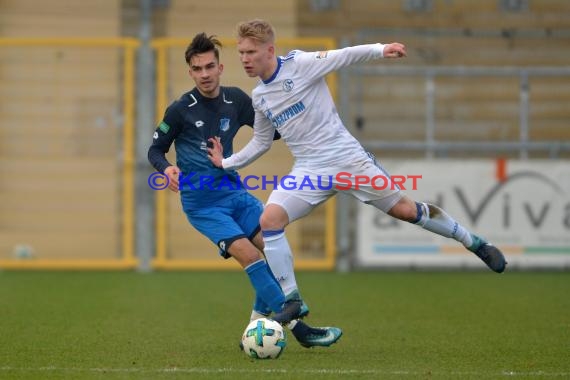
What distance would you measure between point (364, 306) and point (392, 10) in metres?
5.74

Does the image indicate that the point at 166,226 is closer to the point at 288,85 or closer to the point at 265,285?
the point at 265,285

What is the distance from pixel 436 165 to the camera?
14.9 m

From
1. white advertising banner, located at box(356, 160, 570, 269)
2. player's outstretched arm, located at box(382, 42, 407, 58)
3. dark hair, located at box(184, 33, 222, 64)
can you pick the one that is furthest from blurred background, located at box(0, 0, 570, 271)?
player's outstretched arm, located at box(382, 42, 407, 58)

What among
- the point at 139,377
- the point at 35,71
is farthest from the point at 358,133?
the point at 139,377

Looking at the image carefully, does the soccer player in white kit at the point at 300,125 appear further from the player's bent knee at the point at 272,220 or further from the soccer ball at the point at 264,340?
the soccer ball at the point at 264,340

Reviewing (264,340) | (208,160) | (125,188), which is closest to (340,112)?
(125,188)

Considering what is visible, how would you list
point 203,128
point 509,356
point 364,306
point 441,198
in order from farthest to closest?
point 441,198 < point 364,306 < point 203,128 < point 509,356

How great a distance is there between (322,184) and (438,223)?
1.00 metres

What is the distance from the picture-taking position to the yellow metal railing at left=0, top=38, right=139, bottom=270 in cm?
1502

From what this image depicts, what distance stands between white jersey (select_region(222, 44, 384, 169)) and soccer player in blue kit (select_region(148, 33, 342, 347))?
0.51 m

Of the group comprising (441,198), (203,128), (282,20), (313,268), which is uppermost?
(282,20)

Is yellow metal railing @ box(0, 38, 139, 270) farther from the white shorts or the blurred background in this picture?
the white shorts

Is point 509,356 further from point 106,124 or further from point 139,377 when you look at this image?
point 106,124

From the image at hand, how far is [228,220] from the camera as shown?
8.20 meters
